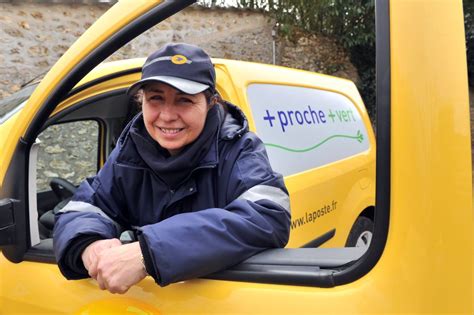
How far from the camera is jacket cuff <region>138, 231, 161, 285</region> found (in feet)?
3.43

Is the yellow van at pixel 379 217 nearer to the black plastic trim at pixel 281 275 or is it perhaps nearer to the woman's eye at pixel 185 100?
the black plastic trim at pixel 281 275

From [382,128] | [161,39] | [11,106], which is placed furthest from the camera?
[161,39]

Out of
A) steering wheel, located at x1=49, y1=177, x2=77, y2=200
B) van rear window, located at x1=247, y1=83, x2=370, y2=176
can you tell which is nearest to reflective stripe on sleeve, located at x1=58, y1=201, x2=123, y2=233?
van rear window, located at x1=247, y1=83, x2=370, y2=176

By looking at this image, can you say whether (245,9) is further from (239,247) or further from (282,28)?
(239,247)

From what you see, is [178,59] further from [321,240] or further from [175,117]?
[321,240]

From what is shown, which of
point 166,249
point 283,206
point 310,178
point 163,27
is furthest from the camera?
point 163,27

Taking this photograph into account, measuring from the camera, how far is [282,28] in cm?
910

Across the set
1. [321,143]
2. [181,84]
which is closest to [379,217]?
[181,84]

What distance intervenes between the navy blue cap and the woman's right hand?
0.47 metres

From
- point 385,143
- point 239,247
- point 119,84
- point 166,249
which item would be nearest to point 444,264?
point 385,143

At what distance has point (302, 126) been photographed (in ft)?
9.71

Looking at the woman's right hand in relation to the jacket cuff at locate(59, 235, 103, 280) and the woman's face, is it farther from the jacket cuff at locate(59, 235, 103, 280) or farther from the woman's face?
the woman's face

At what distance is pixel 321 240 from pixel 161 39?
593 centimetres

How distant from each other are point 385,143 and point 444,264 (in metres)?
0.26
